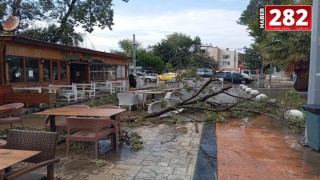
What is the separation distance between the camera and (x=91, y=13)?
27.3m

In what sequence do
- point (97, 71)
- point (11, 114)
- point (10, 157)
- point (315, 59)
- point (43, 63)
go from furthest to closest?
point (97, 71)
point (43, 63)
point (11, 114)
point (315, 59)
point (10, 157)

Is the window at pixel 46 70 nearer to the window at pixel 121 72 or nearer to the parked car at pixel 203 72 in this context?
the parked car at pixel 203 72

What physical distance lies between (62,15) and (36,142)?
85.8ft

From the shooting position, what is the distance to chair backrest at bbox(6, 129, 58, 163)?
3.40 m

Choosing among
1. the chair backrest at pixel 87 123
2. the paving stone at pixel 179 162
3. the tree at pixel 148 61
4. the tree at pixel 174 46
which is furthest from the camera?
the tree at pixel 174 46

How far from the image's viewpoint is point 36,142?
3455 mm

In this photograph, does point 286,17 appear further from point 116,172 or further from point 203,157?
point 116,172

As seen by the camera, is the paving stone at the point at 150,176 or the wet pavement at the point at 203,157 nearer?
the paving stone at the point at 150,176

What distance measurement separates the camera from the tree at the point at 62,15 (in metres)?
26.7

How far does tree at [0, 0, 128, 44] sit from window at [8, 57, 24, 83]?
44.1 ft

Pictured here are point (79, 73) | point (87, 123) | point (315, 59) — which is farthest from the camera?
point (79, 73)

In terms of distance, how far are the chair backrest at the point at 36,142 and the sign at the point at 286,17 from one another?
7.44 meters

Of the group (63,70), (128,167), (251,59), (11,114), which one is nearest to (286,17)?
(128,167)

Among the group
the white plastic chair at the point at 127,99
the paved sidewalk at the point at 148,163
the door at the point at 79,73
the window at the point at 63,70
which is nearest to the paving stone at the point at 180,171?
the paved sidewalk at the point at 148,163
